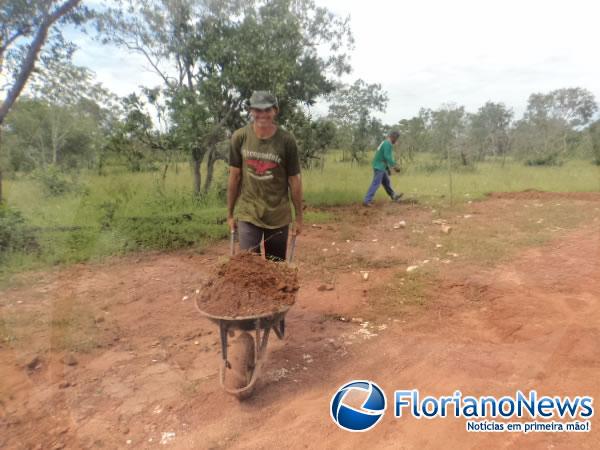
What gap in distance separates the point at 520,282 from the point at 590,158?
1850cm

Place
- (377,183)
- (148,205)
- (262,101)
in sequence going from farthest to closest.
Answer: (377,183), (148,205), (262,101)

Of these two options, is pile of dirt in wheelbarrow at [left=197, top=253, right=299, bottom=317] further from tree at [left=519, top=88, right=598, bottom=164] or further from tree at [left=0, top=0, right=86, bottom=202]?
tree at [left=519, top=88, right=598, bottom=164]

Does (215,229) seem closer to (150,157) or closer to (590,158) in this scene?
(150,157)

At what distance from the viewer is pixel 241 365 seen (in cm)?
276

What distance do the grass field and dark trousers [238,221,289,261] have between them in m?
3.10

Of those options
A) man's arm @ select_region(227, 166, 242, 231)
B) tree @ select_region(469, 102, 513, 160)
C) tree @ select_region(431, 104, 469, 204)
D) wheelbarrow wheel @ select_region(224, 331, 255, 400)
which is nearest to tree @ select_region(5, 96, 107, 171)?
man's arm @ select_region(227, 166, 242, 231)

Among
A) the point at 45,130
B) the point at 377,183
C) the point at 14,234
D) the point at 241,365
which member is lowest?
the point at 241,365

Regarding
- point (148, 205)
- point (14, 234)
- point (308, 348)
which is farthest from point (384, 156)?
point (14, 234)

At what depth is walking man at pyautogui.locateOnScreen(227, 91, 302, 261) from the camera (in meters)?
3.12

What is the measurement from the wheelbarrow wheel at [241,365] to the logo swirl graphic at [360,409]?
1.96 feet

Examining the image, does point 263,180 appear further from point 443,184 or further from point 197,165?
point 443,184

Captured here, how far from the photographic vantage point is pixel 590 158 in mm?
18891

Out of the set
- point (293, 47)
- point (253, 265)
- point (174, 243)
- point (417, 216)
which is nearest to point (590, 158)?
point (417, 216)

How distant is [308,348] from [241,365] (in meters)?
0.85
